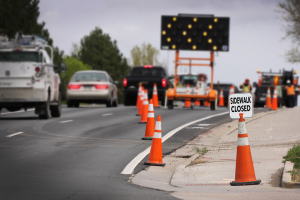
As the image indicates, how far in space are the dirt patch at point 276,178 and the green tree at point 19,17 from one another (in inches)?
1609

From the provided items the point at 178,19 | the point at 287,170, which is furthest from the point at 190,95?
the point at 287,170

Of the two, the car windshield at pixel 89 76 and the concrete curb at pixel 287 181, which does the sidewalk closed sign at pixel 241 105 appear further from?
the car windshield at pixel 89 76

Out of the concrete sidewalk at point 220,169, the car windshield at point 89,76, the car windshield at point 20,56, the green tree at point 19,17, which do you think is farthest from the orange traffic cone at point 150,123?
the green tree at point 19,17

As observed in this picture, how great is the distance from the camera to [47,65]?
63.0 feet

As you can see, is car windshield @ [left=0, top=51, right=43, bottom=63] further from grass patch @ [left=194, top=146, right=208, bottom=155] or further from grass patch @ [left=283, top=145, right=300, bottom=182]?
grass patch @ [left=283, top=145, right=300, bottom=182]

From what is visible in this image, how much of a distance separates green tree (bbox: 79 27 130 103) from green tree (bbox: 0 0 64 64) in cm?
3235

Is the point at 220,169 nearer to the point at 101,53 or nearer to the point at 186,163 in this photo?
the point at 186,163

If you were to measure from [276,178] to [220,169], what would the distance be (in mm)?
1189

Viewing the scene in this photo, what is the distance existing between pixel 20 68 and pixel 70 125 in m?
Result: 2.80

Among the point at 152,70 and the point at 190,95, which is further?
the point at 152,70

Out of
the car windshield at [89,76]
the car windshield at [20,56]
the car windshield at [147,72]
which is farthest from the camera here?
the car windshield at [147,72]

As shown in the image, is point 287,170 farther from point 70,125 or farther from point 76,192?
point 70,125

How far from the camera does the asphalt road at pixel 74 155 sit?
7.86 meters

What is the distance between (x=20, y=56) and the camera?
62.4 feet
